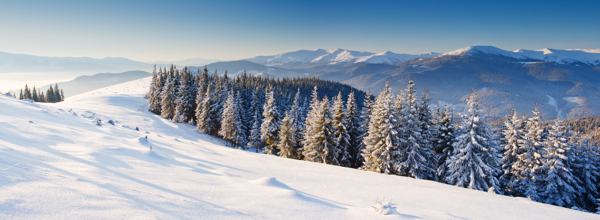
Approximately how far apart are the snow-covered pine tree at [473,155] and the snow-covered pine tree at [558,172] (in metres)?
5.29

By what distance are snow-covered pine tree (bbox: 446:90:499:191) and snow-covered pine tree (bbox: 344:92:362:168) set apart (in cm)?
1110

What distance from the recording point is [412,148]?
21344 millimetres

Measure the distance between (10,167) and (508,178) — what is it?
35175 mm

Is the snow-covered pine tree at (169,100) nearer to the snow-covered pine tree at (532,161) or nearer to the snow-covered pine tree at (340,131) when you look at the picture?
the snow-covered pine tree at (340,131)

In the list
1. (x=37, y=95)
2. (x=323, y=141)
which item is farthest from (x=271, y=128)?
(x=37, y=95)

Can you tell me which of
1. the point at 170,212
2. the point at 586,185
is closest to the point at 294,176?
the point at 170,212

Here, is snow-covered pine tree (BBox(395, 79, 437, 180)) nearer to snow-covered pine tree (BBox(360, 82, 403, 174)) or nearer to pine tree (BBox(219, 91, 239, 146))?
snow-covered pine tree (BBox(360, 82, 403, 174))

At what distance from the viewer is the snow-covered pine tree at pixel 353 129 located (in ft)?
98.4

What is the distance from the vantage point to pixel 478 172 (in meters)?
20.4

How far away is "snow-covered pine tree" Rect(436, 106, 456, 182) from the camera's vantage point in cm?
2355

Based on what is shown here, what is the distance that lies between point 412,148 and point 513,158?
476 inches

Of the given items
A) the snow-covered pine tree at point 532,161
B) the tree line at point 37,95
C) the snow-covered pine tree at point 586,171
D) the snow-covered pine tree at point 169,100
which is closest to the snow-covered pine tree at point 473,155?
the snow-covered pine tree at point 532,161

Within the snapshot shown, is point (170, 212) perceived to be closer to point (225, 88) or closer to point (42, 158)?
point (42, 158)

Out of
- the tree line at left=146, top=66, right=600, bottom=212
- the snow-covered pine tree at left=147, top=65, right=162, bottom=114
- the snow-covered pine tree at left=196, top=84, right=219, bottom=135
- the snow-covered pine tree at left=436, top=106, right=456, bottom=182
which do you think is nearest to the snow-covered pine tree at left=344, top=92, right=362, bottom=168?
the tree line at left=146, top=66, right=600, bottom=212
